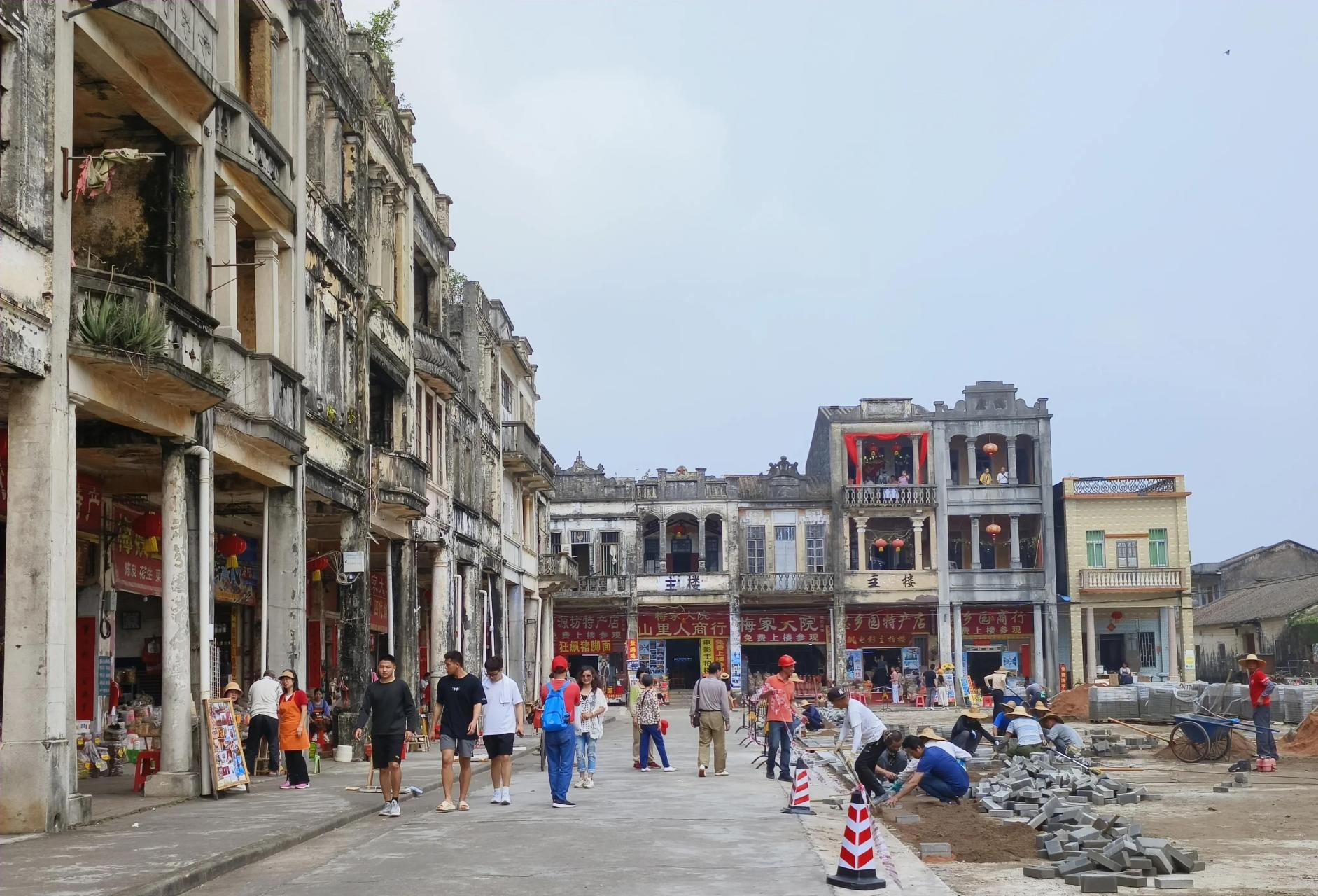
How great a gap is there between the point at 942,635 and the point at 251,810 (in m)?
49.2

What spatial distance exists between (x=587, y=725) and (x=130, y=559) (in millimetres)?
7805

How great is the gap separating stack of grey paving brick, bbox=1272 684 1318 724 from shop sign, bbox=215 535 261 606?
23295 millimetres

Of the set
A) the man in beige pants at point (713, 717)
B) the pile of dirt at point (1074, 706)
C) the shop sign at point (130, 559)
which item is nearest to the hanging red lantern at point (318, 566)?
the shop sign at point (130, 559)

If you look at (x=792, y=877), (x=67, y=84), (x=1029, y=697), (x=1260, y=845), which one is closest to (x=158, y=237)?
(x=67, y=84)

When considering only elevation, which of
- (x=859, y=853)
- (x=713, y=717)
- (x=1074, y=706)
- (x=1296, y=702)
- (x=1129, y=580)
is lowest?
(x=1074, y=706)

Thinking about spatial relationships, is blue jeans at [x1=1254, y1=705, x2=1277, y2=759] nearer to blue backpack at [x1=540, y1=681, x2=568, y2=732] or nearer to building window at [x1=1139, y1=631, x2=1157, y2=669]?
blue backpack at [x1=540, y1=681, x2=568, y2=732]

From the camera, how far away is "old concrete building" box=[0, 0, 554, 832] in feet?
45.6

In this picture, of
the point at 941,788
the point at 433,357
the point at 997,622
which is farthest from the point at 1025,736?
the point at 997,622

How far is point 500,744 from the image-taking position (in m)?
16.9

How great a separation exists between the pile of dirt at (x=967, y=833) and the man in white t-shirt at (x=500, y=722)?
435cm

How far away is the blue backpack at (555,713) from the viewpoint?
56.1ft

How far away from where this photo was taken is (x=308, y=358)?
Answer: 23.9m

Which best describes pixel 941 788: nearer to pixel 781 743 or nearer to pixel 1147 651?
pixel 781 743

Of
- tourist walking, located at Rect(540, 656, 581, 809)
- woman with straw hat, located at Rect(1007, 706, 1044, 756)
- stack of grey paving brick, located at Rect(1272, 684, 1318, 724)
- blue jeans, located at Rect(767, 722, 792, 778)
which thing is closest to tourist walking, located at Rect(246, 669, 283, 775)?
tourist walking, located at Rect(540, 656, 581, 809)
